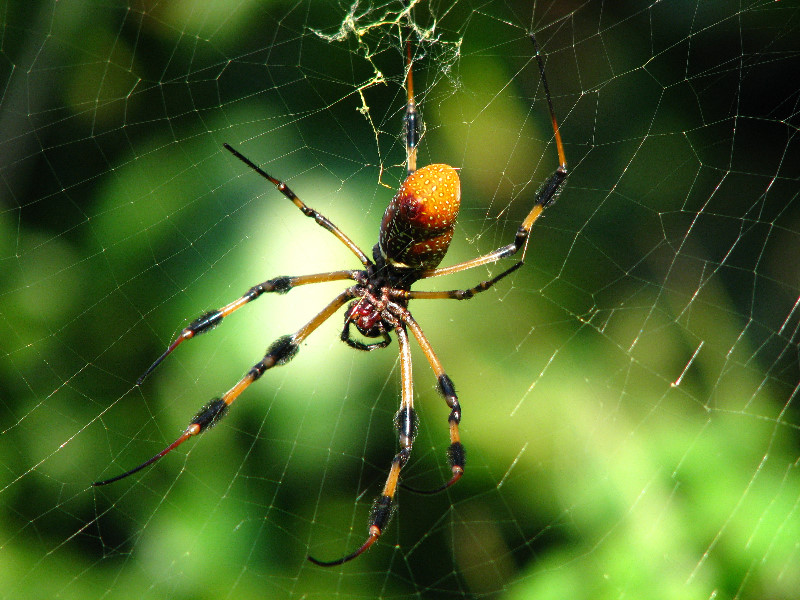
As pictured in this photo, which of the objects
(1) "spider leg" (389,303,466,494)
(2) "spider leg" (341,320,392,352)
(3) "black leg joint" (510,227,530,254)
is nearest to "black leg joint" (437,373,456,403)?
(1) "spider leg" (389,303,466,494)

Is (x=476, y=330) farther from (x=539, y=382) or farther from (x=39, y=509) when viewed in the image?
(x=39, y=509)

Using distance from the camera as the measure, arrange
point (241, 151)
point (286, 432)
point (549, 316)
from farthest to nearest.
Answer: point (549, 316), point (241, 151), point (286, 432)

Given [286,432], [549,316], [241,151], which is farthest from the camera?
[549,316]

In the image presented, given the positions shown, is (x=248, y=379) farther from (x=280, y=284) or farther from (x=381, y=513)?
(x=381, y=513)

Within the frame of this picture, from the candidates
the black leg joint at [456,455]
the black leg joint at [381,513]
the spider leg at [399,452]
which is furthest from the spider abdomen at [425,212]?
the black leg joint at [381,513]

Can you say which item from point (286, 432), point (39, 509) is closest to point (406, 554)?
point (286, 432)

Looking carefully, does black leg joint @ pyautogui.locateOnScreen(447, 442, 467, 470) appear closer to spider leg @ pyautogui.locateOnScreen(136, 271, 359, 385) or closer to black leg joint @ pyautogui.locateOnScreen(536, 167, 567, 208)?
spider leg @ pyautogui.locateOnScreen(136, 271, 359, 385)

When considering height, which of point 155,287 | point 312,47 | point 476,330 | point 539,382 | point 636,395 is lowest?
point 636,395

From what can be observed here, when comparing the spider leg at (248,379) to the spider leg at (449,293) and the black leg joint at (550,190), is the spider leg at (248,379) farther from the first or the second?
the black leg joint at (550,190)
